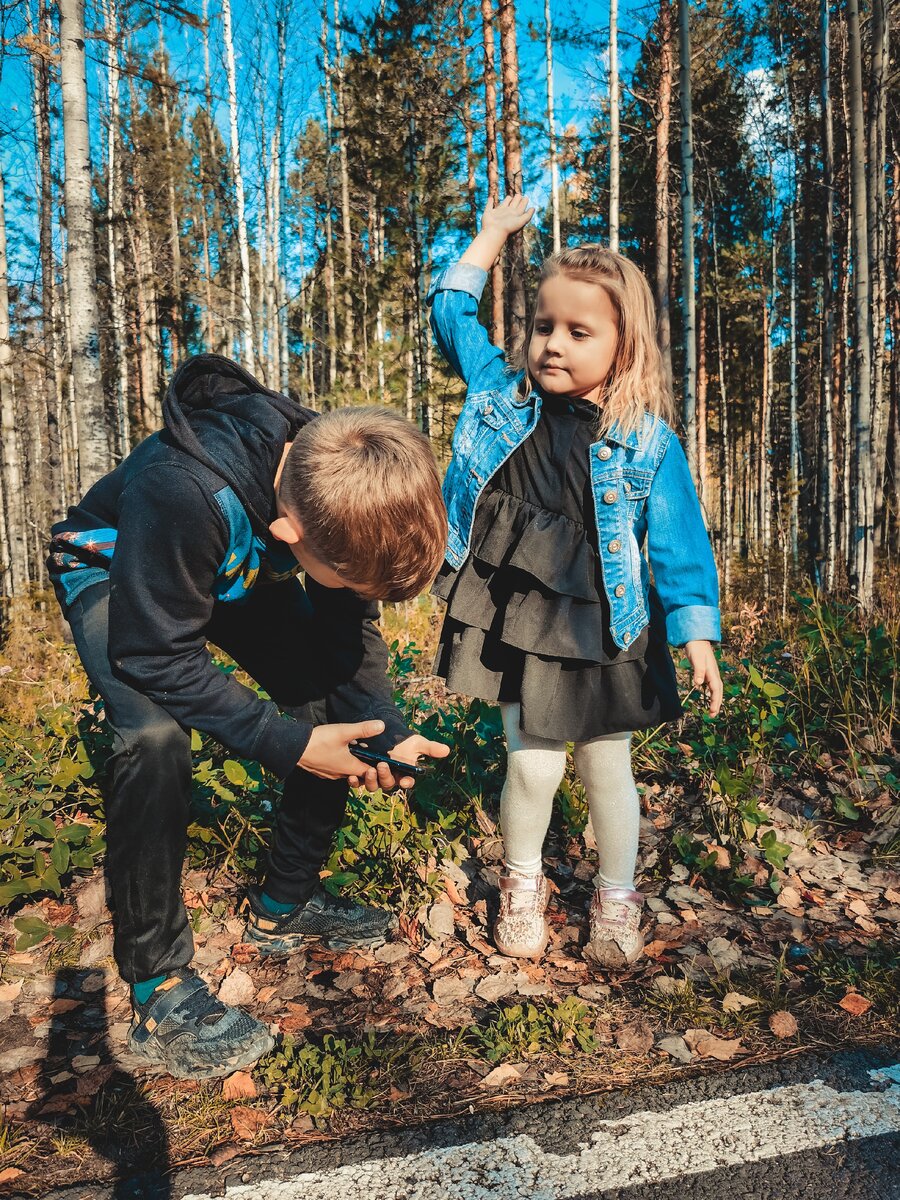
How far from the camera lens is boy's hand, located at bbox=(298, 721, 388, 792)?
1.84m

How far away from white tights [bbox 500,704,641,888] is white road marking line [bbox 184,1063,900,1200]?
2.31 ft

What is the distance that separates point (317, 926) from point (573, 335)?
1907 millimetres

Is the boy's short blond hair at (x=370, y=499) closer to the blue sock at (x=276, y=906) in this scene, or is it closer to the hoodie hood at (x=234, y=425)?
the hoodie hood at (x=234, y=425)

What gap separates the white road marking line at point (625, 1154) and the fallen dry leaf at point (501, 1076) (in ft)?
0.43

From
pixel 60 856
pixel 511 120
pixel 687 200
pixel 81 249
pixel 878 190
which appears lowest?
pixel 60 856

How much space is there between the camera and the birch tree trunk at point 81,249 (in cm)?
579

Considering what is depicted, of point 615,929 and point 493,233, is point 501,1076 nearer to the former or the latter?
point 615,929

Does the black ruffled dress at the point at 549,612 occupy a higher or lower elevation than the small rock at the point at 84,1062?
higher

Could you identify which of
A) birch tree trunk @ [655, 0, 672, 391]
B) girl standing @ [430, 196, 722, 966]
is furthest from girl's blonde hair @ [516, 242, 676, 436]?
birch tree trunk @ [655, 0, 672, 391]

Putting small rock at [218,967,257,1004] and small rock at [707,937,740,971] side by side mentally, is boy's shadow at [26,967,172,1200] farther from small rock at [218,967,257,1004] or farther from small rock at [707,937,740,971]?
small rock at [707,937,740,971]

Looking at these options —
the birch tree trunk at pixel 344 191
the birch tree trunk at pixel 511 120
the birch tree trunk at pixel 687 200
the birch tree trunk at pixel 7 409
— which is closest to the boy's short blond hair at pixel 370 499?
the birch tree trunk at pixel 687 200

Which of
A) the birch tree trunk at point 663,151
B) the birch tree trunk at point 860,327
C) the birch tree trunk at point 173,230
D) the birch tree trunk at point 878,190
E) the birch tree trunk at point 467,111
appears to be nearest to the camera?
the birch tree trunk at point 860,327

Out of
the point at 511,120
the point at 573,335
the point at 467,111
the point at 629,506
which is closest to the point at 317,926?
the point at 629,506

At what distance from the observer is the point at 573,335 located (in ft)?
6.98
